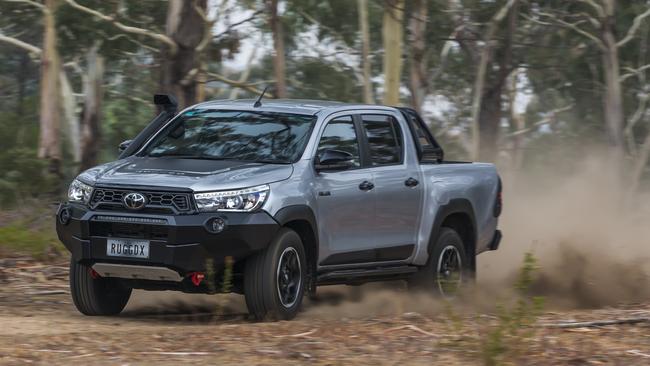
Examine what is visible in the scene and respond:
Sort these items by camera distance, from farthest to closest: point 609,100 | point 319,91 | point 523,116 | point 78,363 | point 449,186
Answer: point 523,116, point 319,91, point 609,100, point 449,186, point 78,363

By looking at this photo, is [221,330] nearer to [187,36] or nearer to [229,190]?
[229,190]

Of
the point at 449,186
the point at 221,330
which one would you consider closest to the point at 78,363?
the point at 221,330

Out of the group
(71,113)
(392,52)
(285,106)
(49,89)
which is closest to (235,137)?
(285,106)

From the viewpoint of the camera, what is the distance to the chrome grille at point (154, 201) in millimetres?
8523

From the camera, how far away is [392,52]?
25.6 m

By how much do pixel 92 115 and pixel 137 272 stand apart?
23.0m

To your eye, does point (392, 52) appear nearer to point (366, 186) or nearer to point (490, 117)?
point (490, 117)

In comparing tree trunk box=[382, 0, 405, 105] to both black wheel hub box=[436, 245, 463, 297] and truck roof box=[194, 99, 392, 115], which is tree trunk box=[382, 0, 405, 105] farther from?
truck roof box=[194, 99, 392, 115]

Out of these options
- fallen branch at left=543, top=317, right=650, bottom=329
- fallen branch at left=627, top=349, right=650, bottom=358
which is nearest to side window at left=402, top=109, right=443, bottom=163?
fallen branch at left=543, top=317, right=650, bottom=329

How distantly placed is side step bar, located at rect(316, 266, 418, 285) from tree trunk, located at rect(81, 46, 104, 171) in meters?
18.0

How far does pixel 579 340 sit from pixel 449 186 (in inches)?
126

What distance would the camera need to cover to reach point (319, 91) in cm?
3778

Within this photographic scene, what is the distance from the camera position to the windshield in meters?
9.41

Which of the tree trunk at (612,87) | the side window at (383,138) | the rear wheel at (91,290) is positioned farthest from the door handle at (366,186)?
the tree trunk at (612,87)
